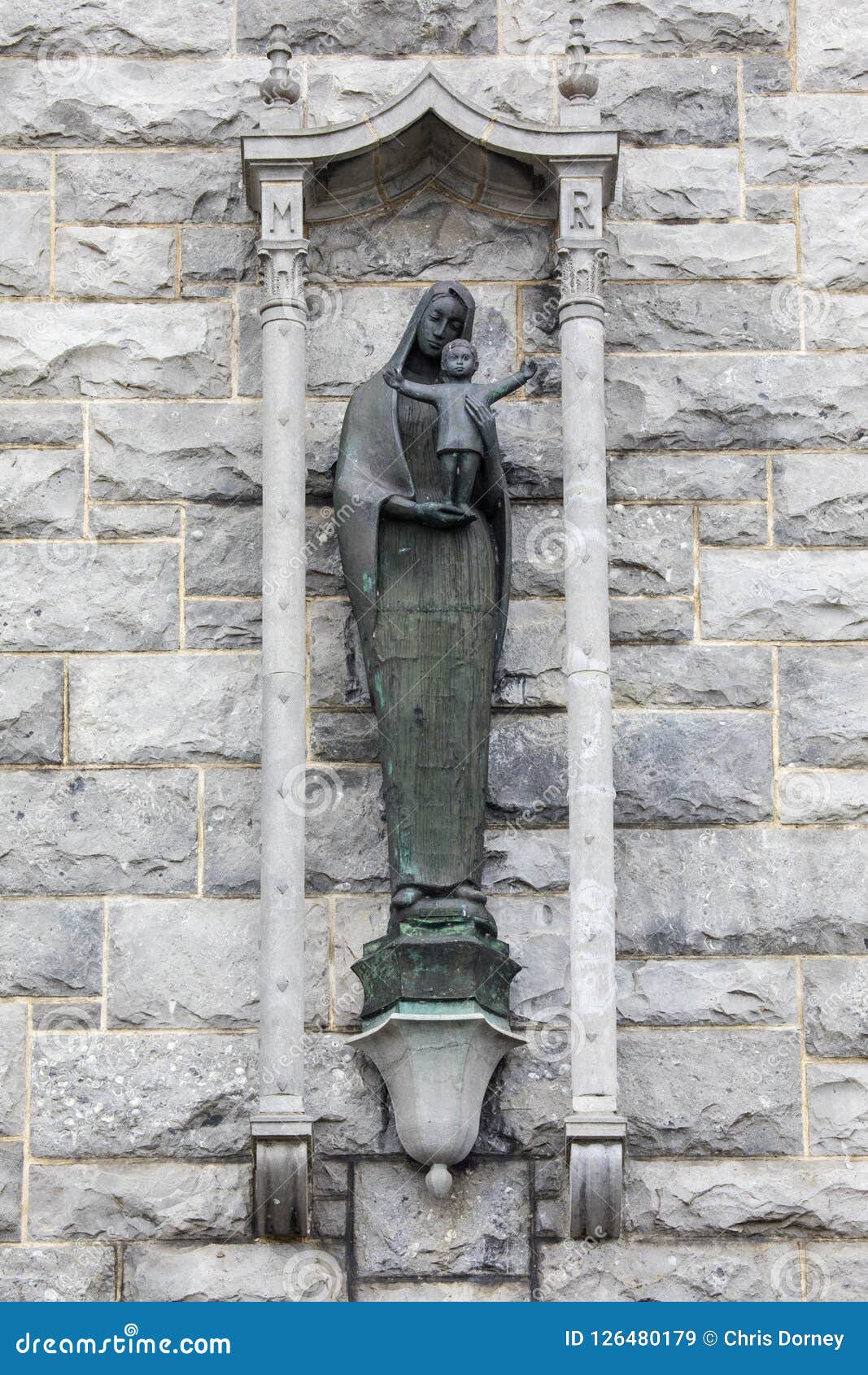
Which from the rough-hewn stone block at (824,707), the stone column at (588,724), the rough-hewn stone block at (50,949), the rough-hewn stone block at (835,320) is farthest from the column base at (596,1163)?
the rough-hewn stone block at (835,320)

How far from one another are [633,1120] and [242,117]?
3435mm

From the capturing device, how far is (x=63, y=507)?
928 cm

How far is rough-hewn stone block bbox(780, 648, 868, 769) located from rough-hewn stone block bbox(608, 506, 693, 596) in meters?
0.41

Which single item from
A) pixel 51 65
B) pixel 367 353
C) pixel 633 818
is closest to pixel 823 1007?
pixel 633 818

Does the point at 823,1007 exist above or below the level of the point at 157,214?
below

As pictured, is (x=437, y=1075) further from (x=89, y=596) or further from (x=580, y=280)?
(x=580, y=280)

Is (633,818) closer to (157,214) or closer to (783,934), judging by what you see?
(783,934)

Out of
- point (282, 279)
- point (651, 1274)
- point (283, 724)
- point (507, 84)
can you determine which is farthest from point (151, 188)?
point (651, 1274)

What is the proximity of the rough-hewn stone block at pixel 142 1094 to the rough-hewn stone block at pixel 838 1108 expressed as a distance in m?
1.64

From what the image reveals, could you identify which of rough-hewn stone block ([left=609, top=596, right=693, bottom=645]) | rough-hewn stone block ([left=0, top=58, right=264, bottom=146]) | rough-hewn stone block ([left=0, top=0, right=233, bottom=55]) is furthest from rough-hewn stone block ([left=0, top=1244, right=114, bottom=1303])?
rough-hewn stone block ([left=0, top=0, right=233, bottom=55])

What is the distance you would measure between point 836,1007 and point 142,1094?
2.04 meters

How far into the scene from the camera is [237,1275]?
8516mm

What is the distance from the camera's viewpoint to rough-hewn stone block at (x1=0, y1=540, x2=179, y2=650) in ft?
30.1

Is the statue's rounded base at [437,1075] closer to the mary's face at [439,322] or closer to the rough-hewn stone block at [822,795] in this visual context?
the rough-hewn stone block at [822,795]
